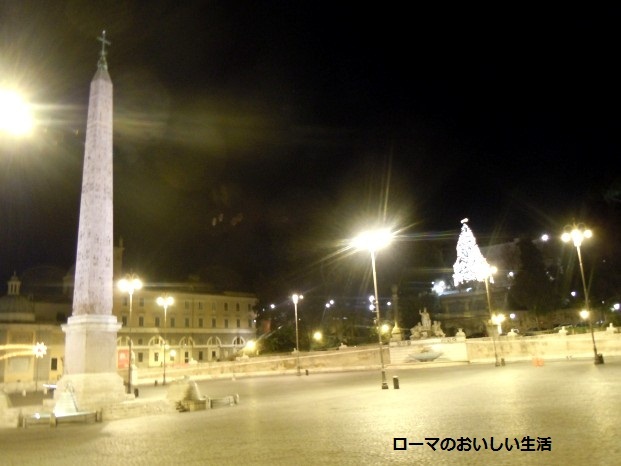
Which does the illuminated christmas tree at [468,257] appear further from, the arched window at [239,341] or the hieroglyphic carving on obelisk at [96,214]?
the hieroglyphic carving on obelisk at [96,214]

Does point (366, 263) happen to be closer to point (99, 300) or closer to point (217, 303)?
point (217, 303)

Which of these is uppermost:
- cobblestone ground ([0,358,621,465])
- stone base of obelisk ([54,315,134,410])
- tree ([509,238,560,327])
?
tree ([509,238,560,327])

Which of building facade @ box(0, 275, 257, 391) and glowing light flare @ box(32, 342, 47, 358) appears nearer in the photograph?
glowing light flare @ box(32, 342, 47, 358)

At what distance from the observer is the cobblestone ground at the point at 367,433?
771 cm

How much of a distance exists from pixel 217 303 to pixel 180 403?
61.8 m

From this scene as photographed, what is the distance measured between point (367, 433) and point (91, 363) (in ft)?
38.6

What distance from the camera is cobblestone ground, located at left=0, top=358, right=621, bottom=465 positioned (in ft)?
25.3

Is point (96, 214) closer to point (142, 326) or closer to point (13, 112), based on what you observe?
point (13, 112)

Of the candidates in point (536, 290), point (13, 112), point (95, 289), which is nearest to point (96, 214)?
point (95, 289)

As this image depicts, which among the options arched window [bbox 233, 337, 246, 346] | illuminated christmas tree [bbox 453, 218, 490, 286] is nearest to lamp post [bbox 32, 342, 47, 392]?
arched window [bbox 233, 337, 246, 346]

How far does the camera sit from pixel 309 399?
18.7m

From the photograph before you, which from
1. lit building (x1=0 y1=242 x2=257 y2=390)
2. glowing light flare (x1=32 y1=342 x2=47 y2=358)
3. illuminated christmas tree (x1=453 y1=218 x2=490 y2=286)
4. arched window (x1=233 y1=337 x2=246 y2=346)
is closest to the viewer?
glowing light flare (x1=32 y1=342 x2=47 y2=358)

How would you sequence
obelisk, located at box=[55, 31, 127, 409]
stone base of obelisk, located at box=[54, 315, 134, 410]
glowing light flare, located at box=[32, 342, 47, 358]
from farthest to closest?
1. glowing light flare, located at box=[32, 342, 47, 358]
2. obelisk, located at box=[55, 31, 127, 409]
3. stone base of obelisk, located at box=[54, 315, 134, 410]

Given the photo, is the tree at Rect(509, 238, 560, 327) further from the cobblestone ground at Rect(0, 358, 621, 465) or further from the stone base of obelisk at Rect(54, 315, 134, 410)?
the stone base of obelisk at Rect(54, 315, 134, 410)
